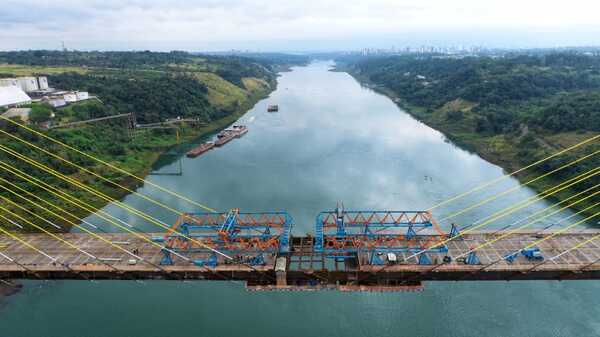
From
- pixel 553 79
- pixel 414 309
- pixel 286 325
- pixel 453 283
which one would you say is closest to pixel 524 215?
pixel 453 283

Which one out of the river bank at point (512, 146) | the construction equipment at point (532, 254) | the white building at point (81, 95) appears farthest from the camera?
the white building at point (81, 95)

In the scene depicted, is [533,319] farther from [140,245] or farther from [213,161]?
[213,161]

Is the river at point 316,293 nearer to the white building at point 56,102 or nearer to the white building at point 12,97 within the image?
the white building at point 56,102

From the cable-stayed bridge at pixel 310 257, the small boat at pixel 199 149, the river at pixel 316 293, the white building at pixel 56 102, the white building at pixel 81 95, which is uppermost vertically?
the white building at pixel 81 95

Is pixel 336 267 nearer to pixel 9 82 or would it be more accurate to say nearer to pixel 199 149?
pixel 199 149

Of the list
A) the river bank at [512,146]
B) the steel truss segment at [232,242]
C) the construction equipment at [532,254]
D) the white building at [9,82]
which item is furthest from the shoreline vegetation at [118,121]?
the river bank at [512,146]

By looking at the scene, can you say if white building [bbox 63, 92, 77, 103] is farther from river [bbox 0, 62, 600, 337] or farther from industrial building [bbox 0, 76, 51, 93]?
river [bbox 0, 62, 600, 337]

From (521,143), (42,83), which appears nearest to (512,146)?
(521,143)
